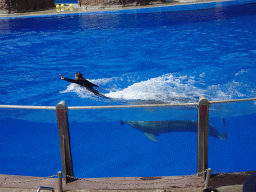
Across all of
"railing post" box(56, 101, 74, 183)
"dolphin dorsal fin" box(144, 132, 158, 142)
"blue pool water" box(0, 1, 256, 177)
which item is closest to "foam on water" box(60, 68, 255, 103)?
"blue pool water" box(0, 1, 256, 177)

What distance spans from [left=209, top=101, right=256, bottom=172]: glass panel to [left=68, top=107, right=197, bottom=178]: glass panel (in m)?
0.34

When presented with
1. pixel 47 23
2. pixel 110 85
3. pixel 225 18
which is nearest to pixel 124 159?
pixel 110 85

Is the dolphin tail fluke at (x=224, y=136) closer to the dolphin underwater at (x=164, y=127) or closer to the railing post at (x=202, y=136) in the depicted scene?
the dolphin underwater at (x=164, y=127)

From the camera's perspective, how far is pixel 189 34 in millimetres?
15766

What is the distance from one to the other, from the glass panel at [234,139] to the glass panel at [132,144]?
0.34 meters

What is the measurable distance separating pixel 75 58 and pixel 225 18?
12326 mm

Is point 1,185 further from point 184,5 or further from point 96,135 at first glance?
point 184,5

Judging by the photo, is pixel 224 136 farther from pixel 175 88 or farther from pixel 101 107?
pixel 175 88

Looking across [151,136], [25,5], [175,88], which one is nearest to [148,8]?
[25,5]

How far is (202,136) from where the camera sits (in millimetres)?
3289

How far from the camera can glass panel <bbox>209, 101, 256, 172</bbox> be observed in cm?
352

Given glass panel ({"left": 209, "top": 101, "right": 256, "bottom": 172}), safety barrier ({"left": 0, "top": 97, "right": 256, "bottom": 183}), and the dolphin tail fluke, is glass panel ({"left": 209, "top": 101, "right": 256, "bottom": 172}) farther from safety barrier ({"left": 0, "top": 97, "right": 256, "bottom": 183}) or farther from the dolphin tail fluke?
safety barrier ({"left": 0, "top": 97, "right": 256, "bottom": 183})

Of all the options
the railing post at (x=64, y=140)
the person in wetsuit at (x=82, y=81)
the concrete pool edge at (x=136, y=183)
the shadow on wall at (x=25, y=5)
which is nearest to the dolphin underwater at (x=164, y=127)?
the concrete pool edge at (x=136, y=183)

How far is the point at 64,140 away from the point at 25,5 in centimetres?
2976
